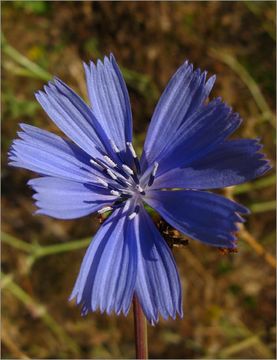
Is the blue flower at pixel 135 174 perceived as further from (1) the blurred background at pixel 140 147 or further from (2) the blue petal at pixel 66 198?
(1) the blurred background at pixel 140 147

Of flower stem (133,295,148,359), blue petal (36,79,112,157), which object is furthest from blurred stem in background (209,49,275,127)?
flower stem (133,295,148,359)

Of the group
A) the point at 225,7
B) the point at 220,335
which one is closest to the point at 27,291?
the point at 220,335

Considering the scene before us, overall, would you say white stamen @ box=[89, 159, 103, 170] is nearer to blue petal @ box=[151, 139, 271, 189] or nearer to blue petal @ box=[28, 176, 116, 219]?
blue petal @ box=[28, 176, 116, 219]

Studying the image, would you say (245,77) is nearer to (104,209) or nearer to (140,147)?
(140,147)

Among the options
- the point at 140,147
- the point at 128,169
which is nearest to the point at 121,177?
the point at 128,169

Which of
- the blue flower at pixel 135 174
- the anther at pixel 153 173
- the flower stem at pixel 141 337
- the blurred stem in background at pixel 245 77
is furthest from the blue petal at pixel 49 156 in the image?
the blurred stem in background at pixel 245 77

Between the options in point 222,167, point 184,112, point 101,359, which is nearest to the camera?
point 222,167

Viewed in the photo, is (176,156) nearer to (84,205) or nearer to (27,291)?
(84,205)
